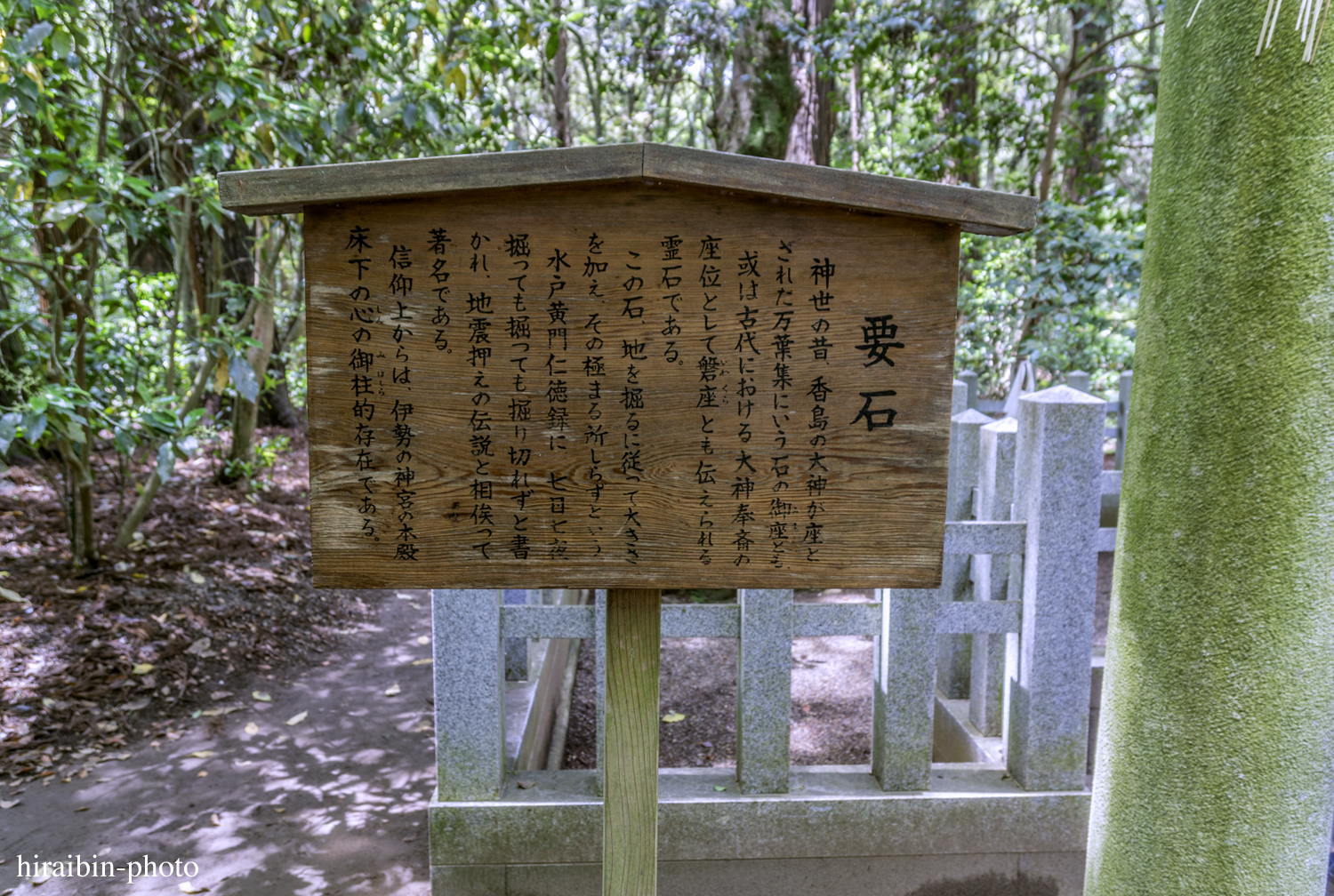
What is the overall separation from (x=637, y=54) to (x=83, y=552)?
547cm

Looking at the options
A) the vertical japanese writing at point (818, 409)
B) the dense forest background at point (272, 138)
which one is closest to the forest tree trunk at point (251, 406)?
the dense forest background at point (272, 138)

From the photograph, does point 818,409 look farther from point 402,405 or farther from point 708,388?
point 402,405

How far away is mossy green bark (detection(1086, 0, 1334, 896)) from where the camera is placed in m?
1.49

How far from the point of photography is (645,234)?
5.02 ft

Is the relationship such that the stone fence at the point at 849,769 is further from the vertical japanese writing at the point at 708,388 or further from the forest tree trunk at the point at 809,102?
the forest tree trunk at the point at 809,102

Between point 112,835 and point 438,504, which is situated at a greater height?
point 438,504

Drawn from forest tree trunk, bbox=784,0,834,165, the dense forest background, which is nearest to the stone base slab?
the dense forest background

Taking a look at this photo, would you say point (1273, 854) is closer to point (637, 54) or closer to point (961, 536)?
point (961, 536)

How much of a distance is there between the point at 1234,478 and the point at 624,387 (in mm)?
1235

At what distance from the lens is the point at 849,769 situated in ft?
8.63

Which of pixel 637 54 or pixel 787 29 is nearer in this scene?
pixel 787 29

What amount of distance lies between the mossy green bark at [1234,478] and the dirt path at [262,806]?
7.78 ft

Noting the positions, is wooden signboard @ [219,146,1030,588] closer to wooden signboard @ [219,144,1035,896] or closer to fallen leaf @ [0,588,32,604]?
wooden signboard @ [219,144,1035,896]

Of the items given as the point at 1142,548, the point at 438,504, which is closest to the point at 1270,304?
the point at 1142,548
